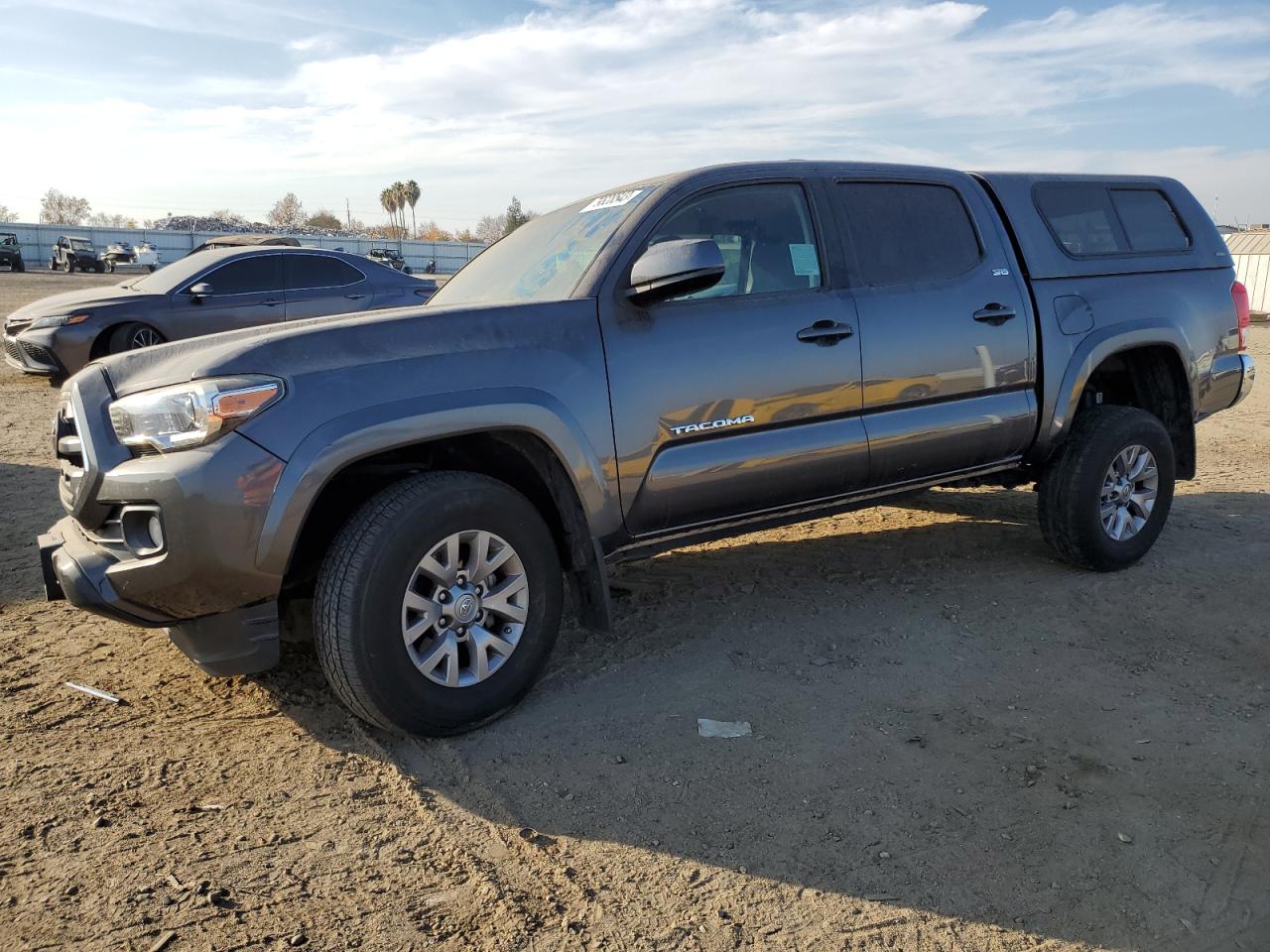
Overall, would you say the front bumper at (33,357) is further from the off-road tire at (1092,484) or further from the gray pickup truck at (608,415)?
the off-road tire at (1092,484)

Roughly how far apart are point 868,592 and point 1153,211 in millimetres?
2696

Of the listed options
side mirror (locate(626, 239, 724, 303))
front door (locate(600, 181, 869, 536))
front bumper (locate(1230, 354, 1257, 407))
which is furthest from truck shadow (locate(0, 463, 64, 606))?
front bumper (locate(1230, 354, 1257, 407))

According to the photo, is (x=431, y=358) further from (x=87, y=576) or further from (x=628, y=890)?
(x=628, y=890)

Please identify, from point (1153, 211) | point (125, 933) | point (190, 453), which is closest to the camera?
point (125, 933)

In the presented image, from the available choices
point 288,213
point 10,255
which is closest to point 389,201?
point 288,213

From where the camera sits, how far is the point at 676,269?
11.7ft

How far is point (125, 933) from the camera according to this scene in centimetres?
241

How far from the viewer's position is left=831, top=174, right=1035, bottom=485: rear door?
434 centimetres

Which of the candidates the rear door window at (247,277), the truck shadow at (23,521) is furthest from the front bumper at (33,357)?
the truck shadow at (23,521)

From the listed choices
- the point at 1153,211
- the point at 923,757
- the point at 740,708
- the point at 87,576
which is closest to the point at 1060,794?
the point at 923,757

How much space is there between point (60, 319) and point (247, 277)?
1805mm

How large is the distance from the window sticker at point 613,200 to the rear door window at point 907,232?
3.11 feet

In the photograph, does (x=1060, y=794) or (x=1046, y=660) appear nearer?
(x=1060, y=794)

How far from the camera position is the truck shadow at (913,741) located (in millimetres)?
2705
